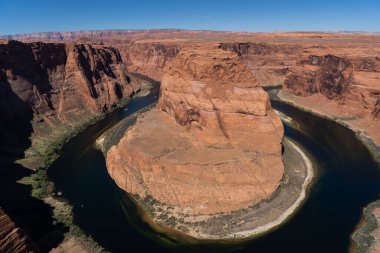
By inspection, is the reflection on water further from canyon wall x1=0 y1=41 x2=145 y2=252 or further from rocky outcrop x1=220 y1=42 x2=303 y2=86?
rocky outcrop x1=220 y1=42 x2=303 y2=86

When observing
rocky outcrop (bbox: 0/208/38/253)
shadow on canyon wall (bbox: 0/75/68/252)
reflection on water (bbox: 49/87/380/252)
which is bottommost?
reflection on water (bbox: 49/87/380/252)

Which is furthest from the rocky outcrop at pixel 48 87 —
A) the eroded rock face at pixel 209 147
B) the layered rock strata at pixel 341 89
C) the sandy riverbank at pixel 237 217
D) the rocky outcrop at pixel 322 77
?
the layered rock strata at pixel 341 89

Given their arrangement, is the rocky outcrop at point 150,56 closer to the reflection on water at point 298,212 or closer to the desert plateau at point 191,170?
the desert plateau at point 191,170

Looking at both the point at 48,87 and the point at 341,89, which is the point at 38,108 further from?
the point at 341,89

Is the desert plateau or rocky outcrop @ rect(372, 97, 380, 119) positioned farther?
A: rocky outcrop @ rect(372, 97, 380, 119)

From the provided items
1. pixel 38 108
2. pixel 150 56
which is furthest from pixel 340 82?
pixel 150 56

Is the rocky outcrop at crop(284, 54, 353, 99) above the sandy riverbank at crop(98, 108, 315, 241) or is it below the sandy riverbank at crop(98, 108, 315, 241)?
above

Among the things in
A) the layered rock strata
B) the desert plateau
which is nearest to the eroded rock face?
the desert plateau
